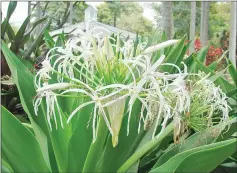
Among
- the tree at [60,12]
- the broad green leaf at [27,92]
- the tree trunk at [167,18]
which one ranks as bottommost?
the tree trunk at [167,18]

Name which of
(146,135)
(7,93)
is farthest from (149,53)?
(7,93)

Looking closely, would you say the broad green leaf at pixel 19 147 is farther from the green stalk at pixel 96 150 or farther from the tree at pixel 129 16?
the tree at pixel 129 16

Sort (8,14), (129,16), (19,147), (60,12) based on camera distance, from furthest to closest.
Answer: (129,16)
(60,12)
(8,14)
(19,147)

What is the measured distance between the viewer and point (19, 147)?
0.58 meters

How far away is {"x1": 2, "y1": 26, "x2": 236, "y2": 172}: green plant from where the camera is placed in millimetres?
495

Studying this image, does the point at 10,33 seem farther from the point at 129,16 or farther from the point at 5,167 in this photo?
the point at 129,16

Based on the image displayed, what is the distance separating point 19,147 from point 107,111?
149mm

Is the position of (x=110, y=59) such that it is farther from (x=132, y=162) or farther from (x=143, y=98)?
(x=132, y=162)

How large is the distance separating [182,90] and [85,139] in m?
0.16

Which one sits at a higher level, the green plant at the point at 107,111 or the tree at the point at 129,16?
the green plant at the point at 107,111

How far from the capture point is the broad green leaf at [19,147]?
0.57m

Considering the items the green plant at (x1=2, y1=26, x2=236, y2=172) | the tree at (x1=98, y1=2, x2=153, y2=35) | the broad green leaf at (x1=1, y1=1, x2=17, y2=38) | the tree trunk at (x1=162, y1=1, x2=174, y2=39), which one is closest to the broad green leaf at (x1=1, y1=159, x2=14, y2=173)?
the green plant at (x1=2, y1=26, x2=236, y2=172)

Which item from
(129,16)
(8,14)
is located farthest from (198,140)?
(129,16)

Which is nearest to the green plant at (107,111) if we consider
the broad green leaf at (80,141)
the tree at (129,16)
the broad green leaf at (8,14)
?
the broad green leaf at (80,141)
